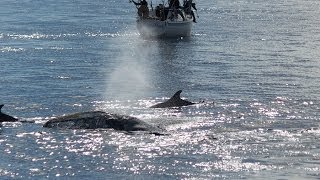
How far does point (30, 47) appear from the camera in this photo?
3007 inches

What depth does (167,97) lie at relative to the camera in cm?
4841

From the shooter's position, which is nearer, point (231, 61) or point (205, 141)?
point (205, 141)

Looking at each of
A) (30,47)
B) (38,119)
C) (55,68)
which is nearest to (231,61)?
(55,68)

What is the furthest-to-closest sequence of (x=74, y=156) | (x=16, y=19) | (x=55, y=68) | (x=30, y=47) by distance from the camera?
1. (x=16, y=19)
2. (x=30, y=47)
3. (x=55, y=68)
4. (x=74, y=156)

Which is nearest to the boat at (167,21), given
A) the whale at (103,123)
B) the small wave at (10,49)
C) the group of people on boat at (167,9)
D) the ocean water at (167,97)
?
the group of people on boat at (167,9)

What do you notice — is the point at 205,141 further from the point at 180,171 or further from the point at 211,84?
the point at 211,84

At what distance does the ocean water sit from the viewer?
31859 millimetres

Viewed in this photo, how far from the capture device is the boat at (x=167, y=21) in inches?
3255

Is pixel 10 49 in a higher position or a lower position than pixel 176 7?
lower

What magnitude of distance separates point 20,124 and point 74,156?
6.56 m

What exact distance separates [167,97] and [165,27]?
34616 mm

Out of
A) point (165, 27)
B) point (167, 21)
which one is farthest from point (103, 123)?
point (167, 21)

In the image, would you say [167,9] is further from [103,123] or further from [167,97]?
[103,123]

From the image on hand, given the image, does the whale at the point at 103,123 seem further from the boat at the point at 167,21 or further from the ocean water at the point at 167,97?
the boat at the point at 167,21
